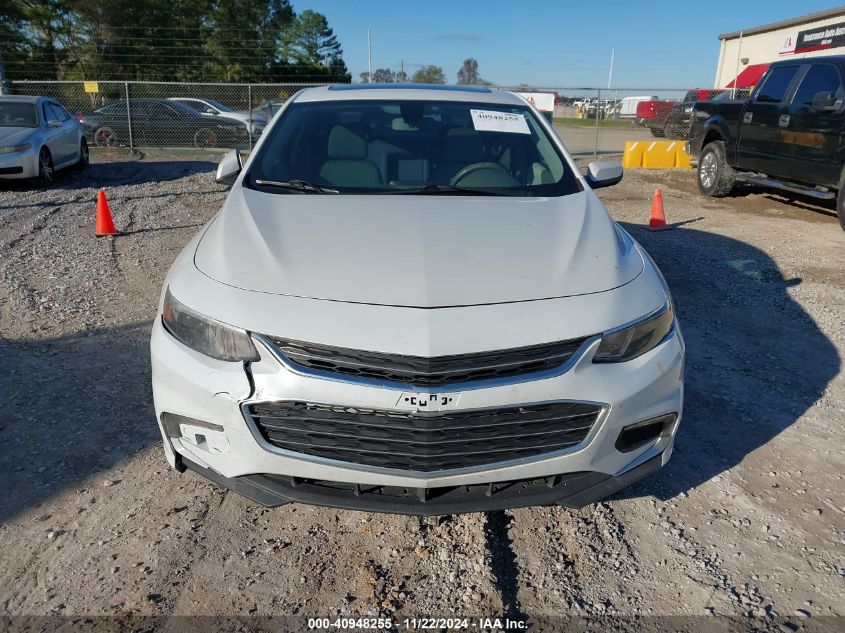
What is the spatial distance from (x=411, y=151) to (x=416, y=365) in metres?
1.95

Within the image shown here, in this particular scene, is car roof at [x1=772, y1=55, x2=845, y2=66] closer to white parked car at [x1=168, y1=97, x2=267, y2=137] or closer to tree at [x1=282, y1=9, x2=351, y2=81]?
white parked car at [x1=168, y1=97, x2=267, y2=137]

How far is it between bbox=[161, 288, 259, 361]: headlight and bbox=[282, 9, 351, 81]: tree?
34.4 metres

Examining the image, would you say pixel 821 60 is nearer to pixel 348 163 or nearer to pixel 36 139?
pixel 348 163

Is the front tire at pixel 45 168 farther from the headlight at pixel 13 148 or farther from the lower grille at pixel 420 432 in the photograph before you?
the lower grille at pixel 420 432

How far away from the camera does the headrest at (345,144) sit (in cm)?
374

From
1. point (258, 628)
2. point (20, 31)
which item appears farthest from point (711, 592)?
point (20, 31)

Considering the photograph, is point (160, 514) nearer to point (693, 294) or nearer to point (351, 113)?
point (351, 113)

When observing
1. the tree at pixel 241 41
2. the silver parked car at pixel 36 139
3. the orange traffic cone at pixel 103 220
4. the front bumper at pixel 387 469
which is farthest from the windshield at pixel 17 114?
the tree at pixel 241 41

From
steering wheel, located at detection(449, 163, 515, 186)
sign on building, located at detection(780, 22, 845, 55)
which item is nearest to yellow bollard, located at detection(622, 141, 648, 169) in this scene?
steering wheel, located at detection(449, 163, 515, 186)

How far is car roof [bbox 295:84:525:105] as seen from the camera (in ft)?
13.8

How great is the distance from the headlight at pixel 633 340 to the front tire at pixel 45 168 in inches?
449

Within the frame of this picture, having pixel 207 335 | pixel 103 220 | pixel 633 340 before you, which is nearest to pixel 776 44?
pixel 103 220

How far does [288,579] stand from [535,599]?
0.91 meters

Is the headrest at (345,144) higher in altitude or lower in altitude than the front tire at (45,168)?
higher
